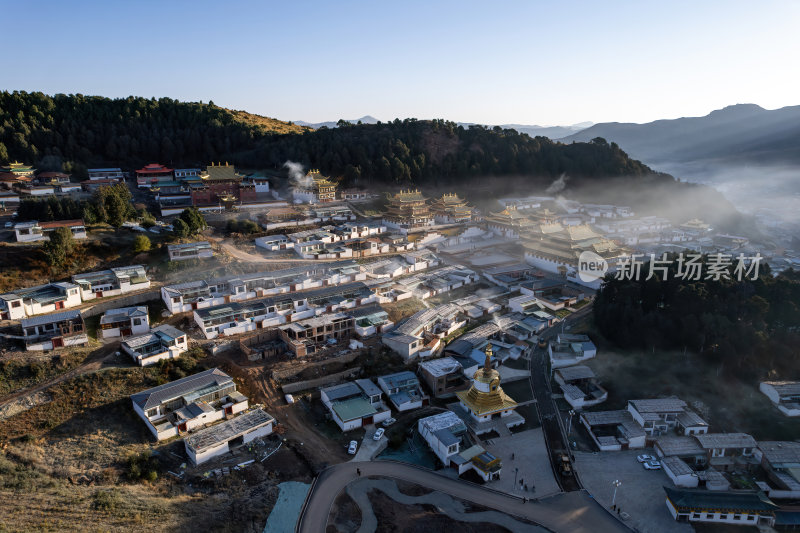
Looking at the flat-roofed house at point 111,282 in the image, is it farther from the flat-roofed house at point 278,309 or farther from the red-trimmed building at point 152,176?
the red-trimmed building at point 152,176

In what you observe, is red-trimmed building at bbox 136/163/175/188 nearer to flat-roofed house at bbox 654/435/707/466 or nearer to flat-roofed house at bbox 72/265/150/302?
flat-roofed house at bbox 72/265/150/302

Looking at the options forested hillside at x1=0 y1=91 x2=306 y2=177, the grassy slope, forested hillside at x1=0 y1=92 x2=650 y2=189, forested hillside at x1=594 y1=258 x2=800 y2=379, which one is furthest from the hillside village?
the grassy slope

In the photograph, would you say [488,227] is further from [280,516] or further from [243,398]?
[280,516]

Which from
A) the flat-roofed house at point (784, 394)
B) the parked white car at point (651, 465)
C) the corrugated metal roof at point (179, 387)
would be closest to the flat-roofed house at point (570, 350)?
the parked white car at point (651, 465)

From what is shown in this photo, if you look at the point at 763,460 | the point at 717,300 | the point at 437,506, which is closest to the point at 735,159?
the point at 717,300

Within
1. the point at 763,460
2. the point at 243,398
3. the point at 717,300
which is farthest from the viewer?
the point at 717,300

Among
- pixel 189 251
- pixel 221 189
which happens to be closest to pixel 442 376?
pixel 189 251

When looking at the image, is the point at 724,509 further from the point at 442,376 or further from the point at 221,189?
the point at 221,189
